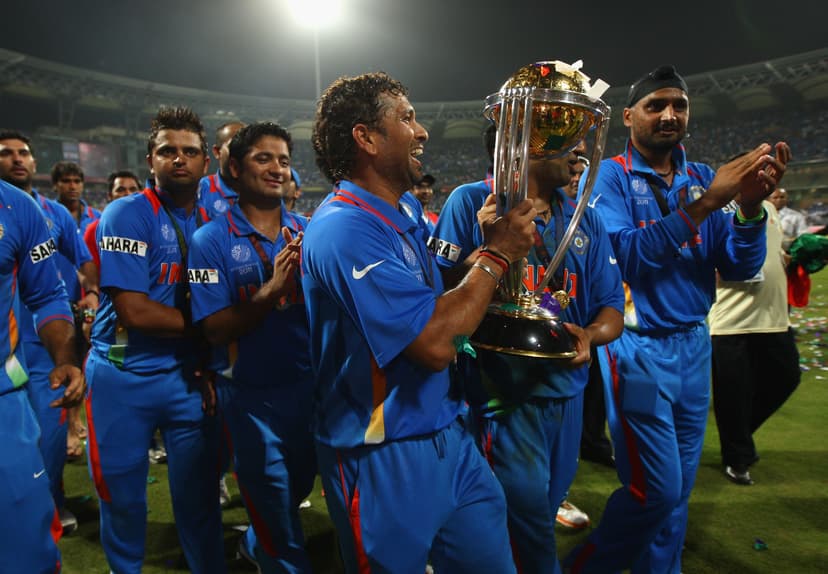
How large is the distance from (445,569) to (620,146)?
3682 centimetres

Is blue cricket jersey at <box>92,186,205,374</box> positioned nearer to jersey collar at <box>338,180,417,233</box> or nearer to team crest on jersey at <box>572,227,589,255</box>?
jersey collar at <box>338,180,417,233</box>

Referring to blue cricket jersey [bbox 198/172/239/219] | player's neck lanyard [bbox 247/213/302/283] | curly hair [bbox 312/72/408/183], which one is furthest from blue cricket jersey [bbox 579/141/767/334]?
blue cricket jersey [bbox 198/172/239/219]

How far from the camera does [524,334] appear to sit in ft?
5.37

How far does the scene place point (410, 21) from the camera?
1173 inches

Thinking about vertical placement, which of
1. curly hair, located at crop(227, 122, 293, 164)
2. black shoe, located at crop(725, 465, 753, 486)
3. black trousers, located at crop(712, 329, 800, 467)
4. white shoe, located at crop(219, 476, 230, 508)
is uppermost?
curly hair, located at crop(227, 122, 293, 164)

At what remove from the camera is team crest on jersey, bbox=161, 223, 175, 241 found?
2.74 m

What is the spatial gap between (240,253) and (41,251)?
78 cm

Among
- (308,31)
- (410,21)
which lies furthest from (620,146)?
(308,31)

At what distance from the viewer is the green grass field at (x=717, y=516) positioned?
3031 millimetres

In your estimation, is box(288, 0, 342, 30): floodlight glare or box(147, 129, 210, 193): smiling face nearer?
box(147, 129, 210, 193): smiling face

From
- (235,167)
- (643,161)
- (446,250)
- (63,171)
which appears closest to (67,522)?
(235,167)

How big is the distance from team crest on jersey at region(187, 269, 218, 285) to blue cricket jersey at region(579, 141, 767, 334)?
1.69 metres

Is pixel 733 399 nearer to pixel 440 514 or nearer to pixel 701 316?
pixel 701 316

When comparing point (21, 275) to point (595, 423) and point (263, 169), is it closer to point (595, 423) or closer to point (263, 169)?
point (263, 169)
